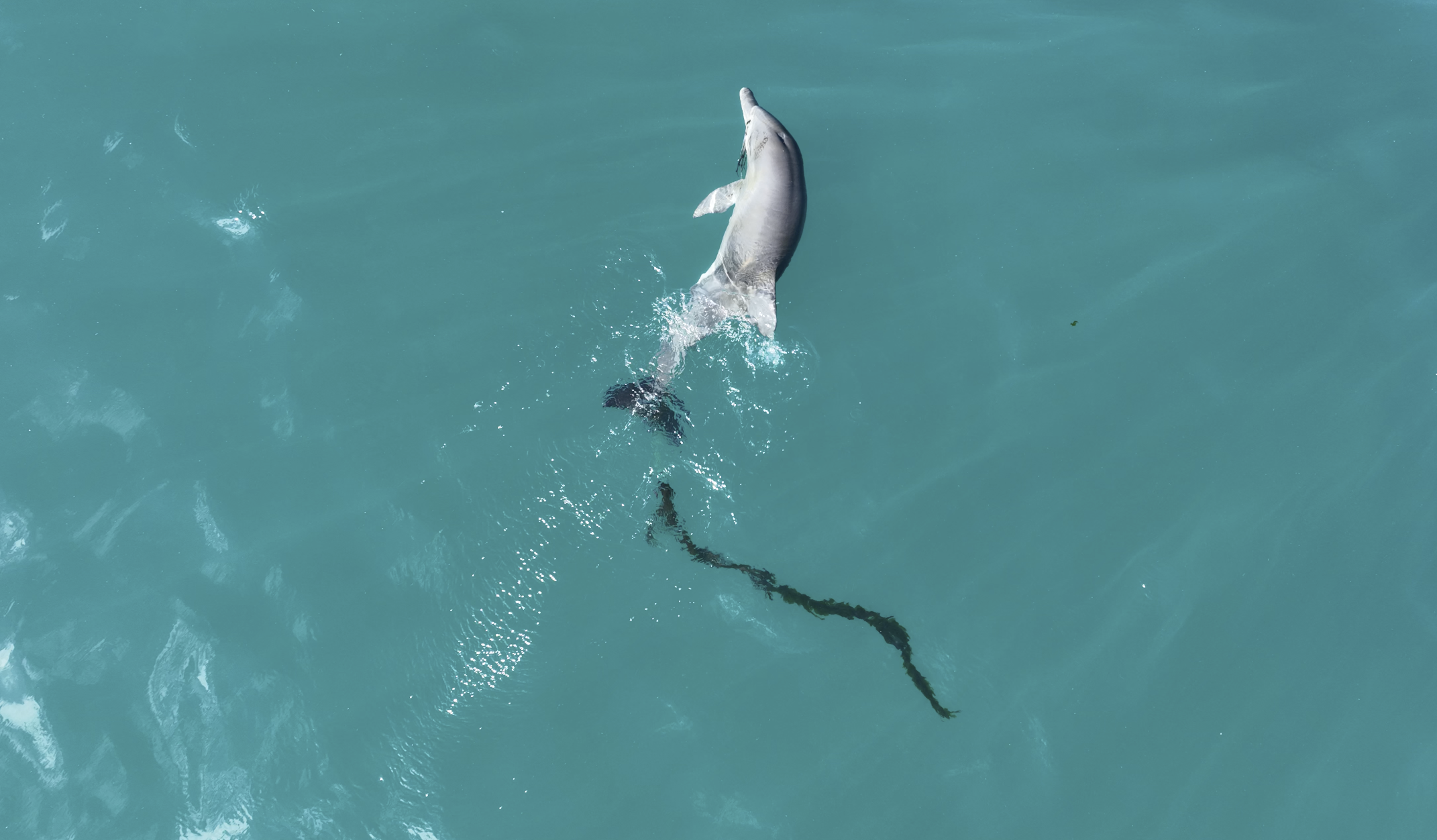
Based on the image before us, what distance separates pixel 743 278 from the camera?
21.7 meters

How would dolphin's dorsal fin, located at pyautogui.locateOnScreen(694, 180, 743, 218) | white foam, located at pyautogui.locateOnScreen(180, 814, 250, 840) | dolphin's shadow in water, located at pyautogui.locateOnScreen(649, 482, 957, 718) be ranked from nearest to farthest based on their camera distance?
white foam, located at pyautogui.locateOnScreen(180, 814, 250, 840)
dolphin's shadow in water, located at pyautogui.locateOnScreen(649, 482, 957, 718)
dolphin's dorsal fin, located at pyautogui.locateOnScreen(694, 180, 743, 218)

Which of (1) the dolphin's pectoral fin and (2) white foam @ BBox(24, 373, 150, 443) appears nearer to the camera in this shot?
(1) the dolphin's pectoral fin

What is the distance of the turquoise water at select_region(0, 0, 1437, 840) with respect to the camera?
66.0 ft

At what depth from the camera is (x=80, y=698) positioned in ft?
66.8

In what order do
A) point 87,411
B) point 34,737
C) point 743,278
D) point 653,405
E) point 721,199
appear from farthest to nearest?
point 721,199
point 87,411
point 743,278
point 653,405
point 34,737

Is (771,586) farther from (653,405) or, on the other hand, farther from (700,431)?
(653,405)

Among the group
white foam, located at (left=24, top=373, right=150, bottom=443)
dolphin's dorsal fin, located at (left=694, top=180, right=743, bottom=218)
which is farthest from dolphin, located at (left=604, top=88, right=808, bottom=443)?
white foam, located at (left=24, top=373, right=150, bottom=443)

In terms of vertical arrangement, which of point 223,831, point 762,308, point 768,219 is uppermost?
point 768,219

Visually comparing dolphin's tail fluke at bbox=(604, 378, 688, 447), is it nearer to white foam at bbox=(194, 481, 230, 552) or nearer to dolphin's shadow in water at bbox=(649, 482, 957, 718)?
dolphin's shadow in water at bbox=(649, 482, 957, 718)

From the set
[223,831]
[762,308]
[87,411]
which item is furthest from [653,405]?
[87,411]

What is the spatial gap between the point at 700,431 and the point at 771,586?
3.88 meters

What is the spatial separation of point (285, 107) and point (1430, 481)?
30.5 meters

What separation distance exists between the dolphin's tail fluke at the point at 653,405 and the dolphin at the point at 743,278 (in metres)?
0.02

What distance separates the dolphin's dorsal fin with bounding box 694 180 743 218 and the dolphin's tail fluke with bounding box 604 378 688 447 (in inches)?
190
